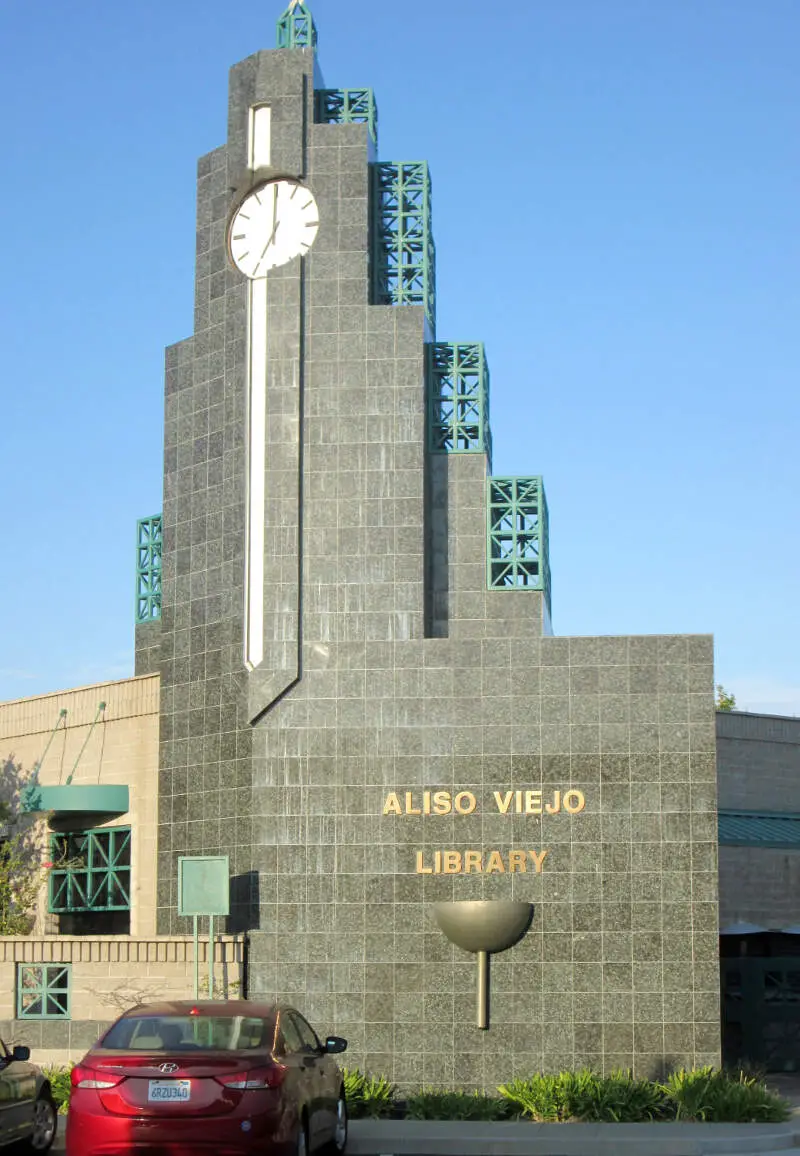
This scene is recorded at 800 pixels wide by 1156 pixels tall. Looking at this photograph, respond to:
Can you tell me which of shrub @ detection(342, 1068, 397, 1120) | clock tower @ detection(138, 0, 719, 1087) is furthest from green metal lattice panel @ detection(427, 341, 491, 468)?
shrub @ detection(342, 1068, 397, 1120)

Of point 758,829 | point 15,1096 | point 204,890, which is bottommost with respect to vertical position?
point 15,1096

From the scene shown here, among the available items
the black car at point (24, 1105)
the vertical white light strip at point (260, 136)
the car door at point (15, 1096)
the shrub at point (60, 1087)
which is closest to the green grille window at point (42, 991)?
the shrub at point (60, 1087)

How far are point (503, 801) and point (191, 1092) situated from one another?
10158 millimetres

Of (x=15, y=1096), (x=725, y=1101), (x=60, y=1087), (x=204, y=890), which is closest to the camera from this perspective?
(x=15, y=1096)

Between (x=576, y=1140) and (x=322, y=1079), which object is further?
(x=576, y=1140)

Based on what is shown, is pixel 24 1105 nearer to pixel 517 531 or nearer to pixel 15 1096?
pixel 15 1096

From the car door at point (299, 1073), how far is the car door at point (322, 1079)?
0.41ft

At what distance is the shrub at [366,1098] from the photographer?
21406 mm

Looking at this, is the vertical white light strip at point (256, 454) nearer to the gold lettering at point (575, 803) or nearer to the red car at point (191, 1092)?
the gold lettering at point (575, 803)

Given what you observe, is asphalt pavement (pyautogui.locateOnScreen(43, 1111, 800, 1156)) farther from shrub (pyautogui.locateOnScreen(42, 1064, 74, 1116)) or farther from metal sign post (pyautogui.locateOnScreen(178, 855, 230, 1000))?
metal sign post (pyautogui.locateOnScreen(178, 855, 230, 1000))

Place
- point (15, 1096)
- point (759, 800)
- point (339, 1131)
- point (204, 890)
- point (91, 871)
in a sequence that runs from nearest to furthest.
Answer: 1. point (15, 1096)
2. point (339, 1131)
3. point (204, 890)
4. point (91, 871)
5. point (759, 800)

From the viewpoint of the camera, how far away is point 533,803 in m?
23.4

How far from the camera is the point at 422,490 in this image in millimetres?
24547

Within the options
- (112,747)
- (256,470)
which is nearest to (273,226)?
(256,470)
